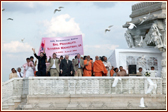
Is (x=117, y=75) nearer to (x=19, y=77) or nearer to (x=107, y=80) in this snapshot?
(x=107, y=80)

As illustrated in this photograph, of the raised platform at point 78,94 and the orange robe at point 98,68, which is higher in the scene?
the orange robe at point 98,68

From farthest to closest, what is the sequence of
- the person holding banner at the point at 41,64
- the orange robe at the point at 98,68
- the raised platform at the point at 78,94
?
the orange robe at the point at 98,68 → the person holding banner at the point at 41,64 → the raised platform at the point at 78,94

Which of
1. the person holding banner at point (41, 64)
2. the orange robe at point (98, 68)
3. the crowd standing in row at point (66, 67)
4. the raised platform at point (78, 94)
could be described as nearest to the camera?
the raised platform at point (78, 94)

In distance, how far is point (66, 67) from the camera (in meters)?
21.5

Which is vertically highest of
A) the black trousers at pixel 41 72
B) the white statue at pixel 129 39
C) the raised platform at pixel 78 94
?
the white statue at pixel 129 39

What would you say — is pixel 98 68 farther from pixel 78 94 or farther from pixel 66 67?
pixel 78 94

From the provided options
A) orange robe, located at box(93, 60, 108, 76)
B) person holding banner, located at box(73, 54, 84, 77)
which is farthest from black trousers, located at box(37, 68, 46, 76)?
orange robe, located at box(93, 60, 108, 76)

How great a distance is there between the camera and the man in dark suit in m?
21.5

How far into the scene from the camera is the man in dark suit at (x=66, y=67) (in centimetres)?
2147

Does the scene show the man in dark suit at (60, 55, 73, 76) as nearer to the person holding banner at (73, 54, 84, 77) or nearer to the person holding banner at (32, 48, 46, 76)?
the person holding banner at (73, 54, 84, 77)

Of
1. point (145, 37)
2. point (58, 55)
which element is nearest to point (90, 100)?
point (58, 55)

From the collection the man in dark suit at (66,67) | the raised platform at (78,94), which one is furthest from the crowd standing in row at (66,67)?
the raised platform at (78,94)

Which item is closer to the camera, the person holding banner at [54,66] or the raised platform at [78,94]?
the raised platform at [78,94]

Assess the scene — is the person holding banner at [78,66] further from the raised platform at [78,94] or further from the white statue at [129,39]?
the white statue at [129,39]
